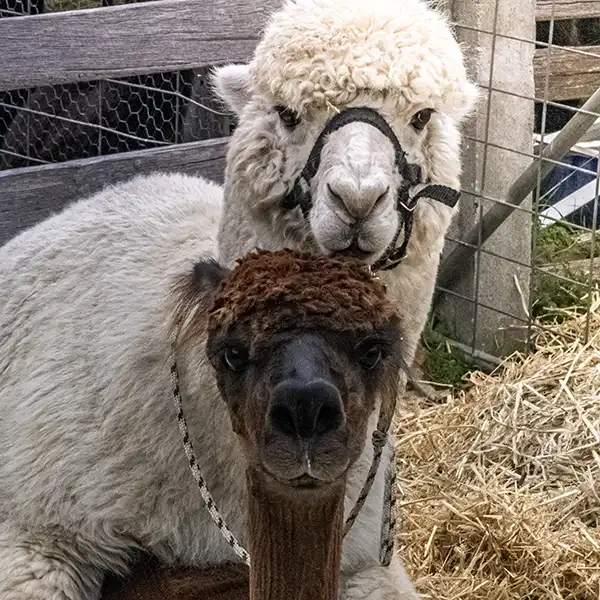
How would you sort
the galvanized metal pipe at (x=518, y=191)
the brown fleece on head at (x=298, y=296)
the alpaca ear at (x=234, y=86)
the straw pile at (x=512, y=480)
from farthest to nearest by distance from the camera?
the galvanized metal pipe at (x=518, y=191), the straw pile at (x=512, y=480), the alpaca ear at (x=234, y=86), the brown fleece on head at (x=298, y=296)

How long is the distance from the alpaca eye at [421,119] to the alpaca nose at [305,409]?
3.89 feet

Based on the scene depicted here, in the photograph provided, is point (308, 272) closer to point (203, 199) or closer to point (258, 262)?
point (258, 262)

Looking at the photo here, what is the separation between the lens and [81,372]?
11.1 feet

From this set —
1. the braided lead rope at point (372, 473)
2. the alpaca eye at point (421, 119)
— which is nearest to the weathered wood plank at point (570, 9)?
the alpaca eye at point (421, 119)

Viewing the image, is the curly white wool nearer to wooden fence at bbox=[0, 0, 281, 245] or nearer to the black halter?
the black halter

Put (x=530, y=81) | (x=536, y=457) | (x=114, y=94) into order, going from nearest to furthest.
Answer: (x=536, y=457) < (x=530, y=81) < (x=114, y=94)

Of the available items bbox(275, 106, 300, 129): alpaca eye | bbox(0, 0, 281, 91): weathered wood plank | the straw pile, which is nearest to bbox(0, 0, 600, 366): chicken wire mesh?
the straw pile

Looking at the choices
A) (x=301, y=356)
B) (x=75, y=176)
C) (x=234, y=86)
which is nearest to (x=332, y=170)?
(x=234, y=86)

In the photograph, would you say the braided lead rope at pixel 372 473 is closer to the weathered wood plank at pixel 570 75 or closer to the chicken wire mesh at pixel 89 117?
the chicken wire mesh at pixel 89 117

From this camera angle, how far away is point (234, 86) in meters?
3.43

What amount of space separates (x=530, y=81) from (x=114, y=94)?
2019 mm

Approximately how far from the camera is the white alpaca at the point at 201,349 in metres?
3.02

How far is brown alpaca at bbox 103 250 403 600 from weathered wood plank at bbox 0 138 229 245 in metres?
2.27

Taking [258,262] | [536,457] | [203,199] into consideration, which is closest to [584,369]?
[536,457]
